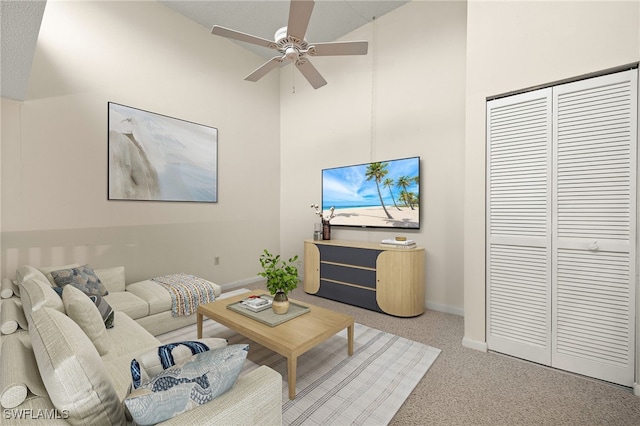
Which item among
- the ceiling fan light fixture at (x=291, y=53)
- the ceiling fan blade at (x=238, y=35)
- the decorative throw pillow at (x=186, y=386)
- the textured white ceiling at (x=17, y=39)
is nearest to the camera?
the decorative throw pillow at (x=186, y=386)

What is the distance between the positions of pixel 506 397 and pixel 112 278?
3.58m

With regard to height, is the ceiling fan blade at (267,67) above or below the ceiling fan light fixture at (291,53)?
above

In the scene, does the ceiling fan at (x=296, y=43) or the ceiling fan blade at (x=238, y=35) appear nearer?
the ceiling fan at (x=296, y=43)

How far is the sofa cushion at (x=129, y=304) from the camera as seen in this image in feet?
8.36

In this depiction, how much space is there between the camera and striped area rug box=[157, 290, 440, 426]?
1.73m

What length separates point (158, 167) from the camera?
3.67 meters

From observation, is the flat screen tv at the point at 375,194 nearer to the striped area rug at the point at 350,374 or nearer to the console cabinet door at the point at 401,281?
the console cabinet door at the point at 401,281

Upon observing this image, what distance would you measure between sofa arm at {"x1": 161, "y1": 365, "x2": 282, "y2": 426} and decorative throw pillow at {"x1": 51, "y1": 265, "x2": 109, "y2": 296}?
2191mm

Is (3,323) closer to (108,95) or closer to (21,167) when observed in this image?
(21,167)

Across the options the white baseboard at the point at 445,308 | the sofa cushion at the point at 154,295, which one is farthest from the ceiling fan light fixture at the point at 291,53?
the white baseboard at the point at 445,308

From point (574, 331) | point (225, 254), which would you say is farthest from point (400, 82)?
point (225, 254)

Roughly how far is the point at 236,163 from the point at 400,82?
2.66m

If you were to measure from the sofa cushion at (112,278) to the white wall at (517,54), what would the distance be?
3429mm

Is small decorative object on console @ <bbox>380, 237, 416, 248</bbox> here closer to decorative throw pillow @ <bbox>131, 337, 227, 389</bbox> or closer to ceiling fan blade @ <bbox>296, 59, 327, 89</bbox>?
ceiling fan blade @ <bbox>296, 59, 327, 89</bbox>
